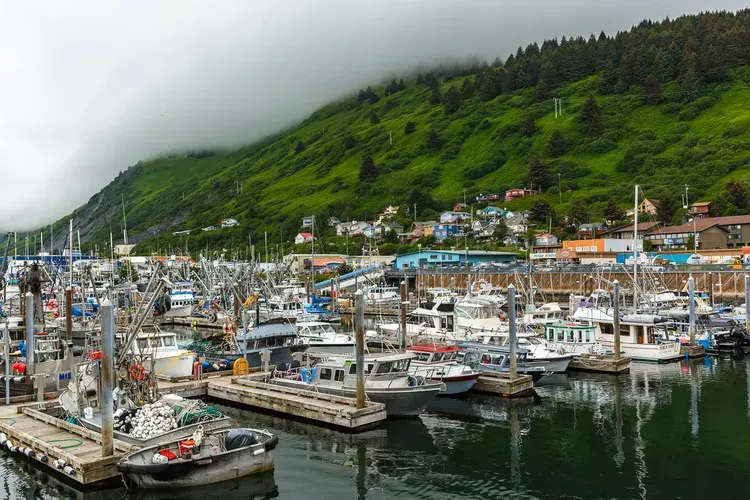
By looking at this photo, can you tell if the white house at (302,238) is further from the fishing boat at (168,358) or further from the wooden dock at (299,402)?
the wooden dock at (299,402)

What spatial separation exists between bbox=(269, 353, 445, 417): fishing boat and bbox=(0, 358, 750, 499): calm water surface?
1.02m

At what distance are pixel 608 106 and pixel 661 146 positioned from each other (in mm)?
37979

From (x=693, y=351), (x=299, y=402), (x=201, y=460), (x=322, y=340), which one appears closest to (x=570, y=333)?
(x=693, y=351)

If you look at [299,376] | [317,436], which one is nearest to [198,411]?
[317,436]

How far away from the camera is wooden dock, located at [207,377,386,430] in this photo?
85.5 ft

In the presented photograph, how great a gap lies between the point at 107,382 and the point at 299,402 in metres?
10.7

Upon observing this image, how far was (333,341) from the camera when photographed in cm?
4647

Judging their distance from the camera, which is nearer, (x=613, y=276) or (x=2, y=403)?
(x=2, y=403)

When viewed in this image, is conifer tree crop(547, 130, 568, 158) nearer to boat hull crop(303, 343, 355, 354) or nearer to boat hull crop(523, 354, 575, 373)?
boat hull crop(303, 343, 355, 354)

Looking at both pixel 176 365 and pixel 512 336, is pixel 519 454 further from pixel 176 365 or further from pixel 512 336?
pixel 176 365

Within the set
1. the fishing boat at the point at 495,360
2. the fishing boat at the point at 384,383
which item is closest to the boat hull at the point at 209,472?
the fishing boat at the point at 384,383

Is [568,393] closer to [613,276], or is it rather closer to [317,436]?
[317,436]

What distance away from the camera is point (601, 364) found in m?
40.9

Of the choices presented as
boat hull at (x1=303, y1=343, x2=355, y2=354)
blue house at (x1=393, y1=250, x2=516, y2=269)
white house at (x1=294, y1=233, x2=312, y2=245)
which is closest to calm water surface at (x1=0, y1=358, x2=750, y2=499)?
boat hull at (x1=303, y1=343, x2=355, y2=354)
